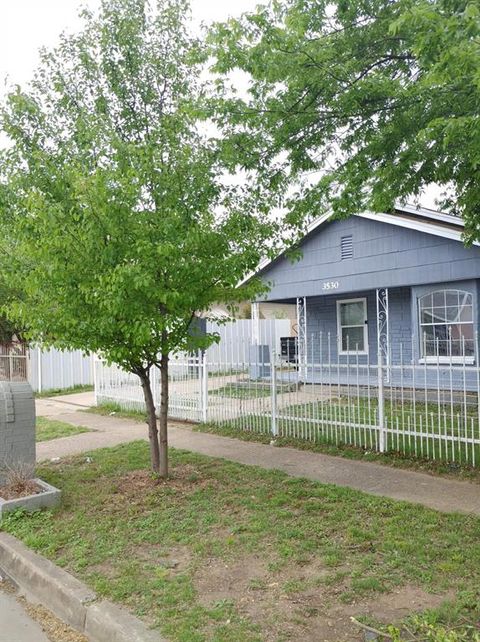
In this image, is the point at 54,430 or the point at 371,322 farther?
the point at 371,322

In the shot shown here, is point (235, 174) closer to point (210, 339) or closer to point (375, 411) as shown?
point (210, 339)

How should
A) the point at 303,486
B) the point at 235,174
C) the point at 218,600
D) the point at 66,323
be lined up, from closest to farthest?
the point at 218,600 → the point at 66,323 → the point at 303,486 → the point at 235,174

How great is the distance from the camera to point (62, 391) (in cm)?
1761

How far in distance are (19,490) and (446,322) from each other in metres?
10.3

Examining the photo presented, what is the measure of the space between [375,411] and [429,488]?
204 centimetres

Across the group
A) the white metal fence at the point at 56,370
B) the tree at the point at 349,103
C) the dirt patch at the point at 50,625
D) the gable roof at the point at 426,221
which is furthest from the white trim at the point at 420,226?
the white metal fence at the point at 56,370

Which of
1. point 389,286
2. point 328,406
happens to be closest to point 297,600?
point 328,406

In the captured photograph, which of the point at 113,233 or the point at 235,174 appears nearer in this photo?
the point at 113,233

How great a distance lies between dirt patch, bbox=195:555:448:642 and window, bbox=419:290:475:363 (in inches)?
367

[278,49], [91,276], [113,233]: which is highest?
[278,49]

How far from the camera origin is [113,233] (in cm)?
529

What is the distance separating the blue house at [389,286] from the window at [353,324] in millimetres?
28

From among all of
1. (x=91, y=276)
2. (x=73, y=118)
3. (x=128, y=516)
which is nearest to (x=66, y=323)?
(x=91, y=276)

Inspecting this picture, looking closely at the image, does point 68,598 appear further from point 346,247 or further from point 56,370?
point 56,370
